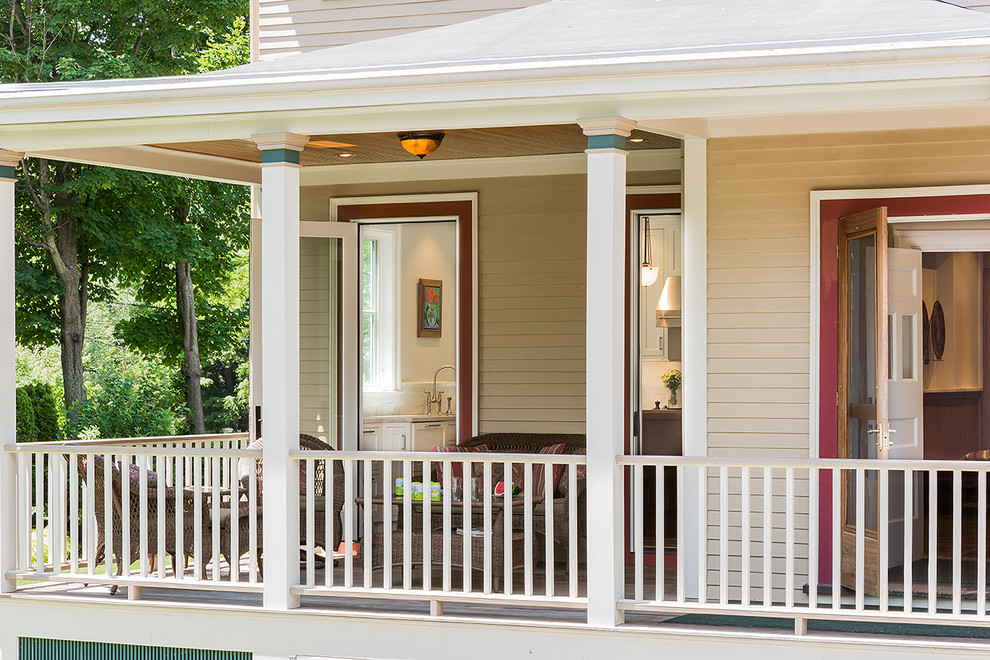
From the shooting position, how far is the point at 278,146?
6086 mm

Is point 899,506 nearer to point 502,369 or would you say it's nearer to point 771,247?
point 771,247

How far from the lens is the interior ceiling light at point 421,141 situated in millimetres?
7070

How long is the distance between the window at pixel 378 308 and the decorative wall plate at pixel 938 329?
4665mm

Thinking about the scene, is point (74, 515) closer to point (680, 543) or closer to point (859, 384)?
point (680, 543)

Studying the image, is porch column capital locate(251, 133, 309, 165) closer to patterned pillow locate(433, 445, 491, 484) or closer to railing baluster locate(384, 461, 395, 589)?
railing baluster locate(384, 461, 395, 589)

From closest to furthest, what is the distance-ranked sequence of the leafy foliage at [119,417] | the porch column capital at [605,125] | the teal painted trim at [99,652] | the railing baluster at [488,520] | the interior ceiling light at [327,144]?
the porch column capital at [605,125] < the railing baluster at [488,520] < the teal painted trim at [99,652] < the interior ceiling light at [327,144] < the leafy foliage at [119,417]

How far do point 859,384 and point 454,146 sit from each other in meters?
2.93

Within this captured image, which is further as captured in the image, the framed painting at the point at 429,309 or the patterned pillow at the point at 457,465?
the framed painting at the point at 429,309

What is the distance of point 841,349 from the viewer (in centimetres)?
675

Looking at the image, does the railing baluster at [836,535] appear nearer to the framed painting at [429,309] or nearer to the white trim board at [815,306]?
the white trim board at [815,306]

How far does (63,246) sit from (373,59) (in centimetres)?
1292

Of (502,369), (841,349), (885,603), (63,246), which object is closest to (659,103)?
(841,349)

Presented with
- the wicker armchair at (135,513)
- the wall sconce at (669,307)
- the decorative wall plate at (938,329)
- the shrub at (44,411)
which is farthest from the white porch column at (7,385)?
the shrub at (44,411)

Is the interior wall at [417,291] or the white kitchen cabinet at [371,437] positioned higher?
the interior wall at [417,291]
